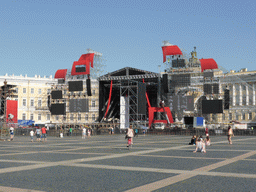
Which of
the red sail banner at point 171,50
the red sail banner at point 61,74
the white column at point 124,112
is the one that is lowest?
the white column at point 124,112

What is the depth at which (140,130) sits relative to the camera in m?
52.1

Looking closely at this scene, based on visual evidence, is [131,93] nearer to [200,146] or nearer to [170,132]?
[170,132]

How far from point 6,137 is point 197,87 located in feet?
105

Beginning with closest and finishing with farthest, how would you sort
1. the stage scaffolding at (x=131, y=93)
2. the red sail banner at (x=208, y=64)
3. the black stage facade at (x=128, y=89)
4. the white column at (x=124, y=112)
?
the red sail banner at (x=208, y=64) → the black stage facade at (x=128, y=89) → the stage scaffolding at (x=131, y=93) → the white column at (x=124, y=112)

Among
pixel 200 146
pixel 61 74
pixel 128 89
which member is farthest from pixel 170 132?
pixel 200 146

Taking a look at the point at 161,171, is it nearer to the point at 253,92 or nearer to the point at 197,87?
the point at 197,87

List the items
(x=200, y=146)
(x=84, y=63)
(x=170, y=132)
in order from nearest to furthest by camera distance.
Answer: (x=200, y=146) < (x=170, y=132) < (x=84, y=63)

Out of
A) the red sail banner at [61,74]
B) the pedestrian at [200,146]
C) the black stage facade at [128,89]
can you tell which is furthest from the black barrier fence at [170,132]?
the pedestrian at [200,146]

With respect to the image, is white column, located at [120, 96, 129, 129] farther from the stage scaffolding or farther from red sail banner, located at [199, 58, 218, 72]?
red sail banner, located at [199, 58, 218, 72]

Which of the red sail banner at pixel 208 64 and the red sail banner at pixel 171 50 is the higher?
the red sail banner at pixel 171 50

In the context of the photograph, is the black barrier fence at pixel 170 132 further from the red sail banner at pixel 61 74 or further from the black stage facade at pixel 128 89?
the red sail banner at pixel 61 74

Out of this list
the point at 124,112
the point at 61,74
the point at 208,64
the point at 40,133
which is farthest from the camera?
the point at 61,74

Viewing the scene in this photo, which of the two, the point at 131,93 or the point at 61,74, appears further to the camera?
the point at 61,74

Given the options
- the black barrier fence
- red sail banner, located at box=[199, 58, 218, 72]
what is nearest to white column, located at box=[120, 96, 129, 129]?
the black barrier fence
